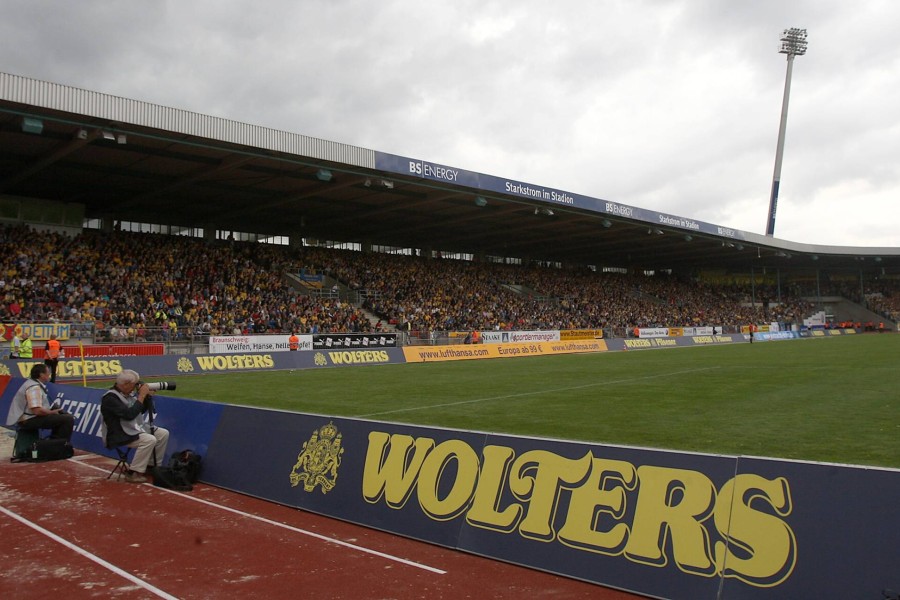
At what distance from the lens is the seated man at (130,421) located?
857cm

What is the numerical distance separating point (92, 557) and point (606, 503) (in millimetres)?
4557

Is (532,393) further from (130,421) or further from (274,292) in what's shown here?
(274,292)

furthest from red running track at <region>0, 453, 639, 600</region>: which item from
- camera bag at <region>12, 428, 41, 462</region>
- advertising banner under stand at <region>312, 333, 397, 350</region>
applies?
advertising banner under stand at <region>312, 333, 397, 350</region>

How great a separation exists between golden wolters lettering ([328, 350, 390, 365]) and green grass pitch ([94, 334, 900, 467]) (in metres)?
3.07

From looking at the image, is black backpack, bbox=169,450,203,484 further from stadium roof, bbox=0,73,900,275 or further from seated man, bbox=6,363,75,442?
stadium roof, bbox=0,73,900,275

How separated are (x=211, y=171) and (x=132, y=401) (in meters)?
22.6

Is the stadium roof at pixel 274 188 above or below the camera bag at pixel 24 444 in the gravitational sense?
above

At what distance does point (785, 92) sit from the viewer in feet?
248

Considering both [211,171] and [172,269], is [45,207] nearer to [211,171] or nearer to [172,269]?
[172,269]

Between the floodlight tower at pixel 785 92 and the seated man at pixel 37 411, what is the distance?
250 feet

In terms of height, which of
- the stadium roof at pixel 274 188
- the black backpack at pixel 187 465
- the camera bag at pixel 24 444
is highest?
the stadium roof at pixel 274 188

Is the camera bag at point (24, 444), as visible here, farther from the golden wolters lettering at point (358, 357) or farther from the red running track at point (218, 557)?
the golden wolters lettering at point (358, 357)

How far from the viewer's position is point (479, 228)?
4622 centimetres

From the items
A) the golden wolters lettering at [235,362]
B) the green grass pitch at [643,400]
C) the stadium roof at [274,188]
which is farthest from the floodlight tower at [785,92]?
the golden wolters lettering at [235,362]
